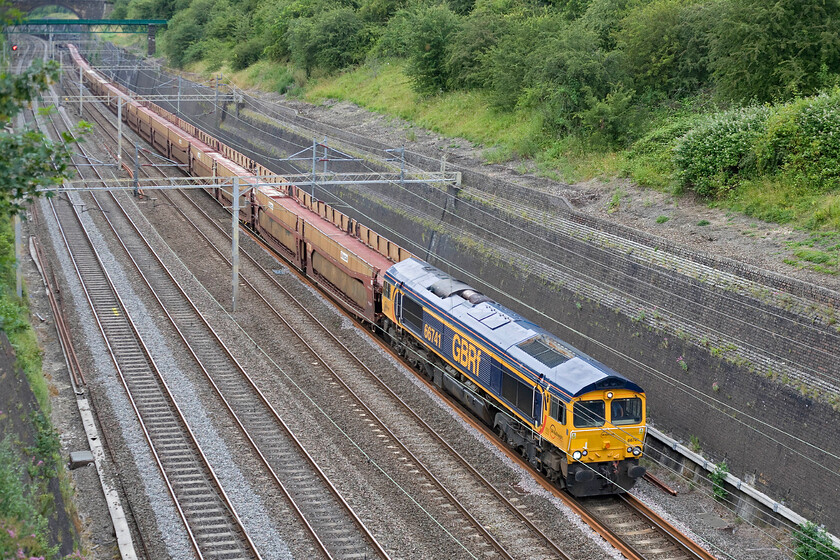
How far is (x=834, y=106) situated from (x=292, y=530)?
749 inches

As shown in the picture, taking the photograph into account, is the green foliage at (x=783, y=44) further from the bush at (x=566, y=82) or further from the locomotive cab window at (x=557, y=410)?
the locomotive cab window at (x=557, y=410)

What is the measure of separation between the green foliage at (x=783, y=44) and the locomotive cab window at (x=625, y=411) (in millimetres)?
14517

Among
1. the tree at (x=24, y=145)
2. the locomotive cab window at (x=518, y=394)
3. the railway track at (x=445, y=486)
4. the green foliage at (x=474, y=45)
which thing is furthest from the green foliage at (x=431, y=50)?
the tree at (x=24, y=145)

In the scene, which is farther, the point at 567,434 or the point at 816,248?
the point at 816,248

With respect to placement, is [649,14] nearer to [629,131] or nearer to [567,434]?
[629,131]

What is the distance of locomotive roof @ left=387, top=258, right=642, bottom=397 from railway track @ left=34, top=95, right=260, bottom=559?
689 centimetres

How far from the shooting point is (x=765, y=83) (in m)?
27.9

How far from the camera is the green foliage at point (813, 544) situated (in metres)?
14.9

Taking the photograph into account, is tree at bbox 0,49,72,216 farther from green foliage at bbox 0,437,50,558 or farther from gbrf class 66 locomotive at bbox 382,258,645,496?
gbrf class 66 locomotive at bbox 382,258,645,496

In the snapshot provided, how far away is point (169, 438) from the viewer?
19.0 metres

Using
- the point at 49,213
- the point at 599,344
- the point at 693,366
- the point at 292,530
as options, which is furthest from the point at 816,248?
the point at 49,213

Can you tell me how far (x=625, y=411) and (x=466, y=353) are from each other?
179 inches

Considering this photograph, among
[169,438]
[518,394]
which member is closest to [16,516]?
[169,438]

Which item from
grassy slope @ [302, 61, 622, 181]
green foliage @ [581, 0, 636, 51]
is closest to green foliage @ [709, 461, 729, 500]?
grassy slope @ [302, 61, 622, 181]
